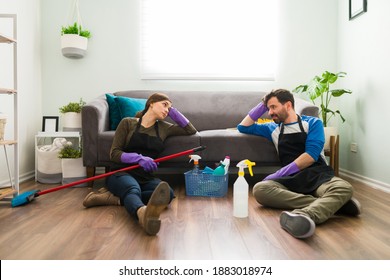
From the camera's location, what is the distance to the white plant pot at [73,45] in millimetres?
3389

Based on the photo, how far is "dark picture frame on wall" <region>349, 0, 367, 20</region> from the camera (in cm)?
313

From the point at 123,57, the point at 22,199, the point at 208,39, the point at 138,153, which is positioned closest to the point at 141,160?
the point at 138,153

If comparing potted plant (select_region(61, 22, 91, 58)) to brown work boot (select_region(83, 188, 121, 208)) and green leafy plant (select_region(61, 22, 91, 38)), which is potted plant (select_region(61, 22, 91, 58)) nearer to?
green leafy plant (select_region(61, 22, 91, 38))

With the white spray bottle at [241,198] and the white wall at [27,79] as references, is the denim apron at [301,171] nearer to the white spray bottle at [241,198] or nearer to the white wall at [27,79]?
the white spray bottle at [241,198]

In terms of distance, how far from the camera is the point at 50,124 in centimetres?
351

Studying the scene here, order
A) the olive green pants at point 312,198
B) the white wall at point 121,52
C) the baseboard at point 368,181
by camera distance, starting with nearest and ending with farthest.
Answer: the olive green pants at point 312,198, the baseboard at point 368,181, the white wall at point 121,52

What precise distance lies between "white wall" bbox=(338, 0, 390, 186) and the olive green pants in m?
1.10

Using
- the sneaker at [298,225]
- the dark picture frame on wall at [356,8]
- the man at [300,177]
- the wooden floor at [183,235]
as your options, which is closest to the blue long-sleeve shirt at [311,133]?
the man at [300,177]

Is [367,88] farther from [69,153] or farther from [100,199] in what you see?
[69,153]

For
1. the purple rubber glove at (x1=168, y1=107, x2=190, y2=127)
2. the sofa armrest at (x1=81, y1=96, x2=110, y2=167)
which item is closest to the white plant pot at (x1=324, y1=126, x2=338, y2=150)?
the purple rubber glove at (x1=168, y1=107, x2=190, y2=127)

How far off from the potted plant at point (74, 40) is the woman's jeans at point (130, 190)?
180cm
